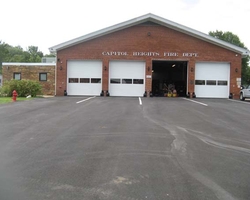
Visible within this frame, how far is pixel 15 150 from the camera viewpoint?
6121 millimetres

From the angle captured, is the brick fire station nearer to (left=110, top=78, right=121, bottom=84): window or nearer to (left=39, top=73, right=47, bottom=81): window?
(left=110, top=78, right=121, bottom=84): window

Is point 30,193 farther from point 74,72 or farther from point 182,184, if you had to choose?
point 74,72

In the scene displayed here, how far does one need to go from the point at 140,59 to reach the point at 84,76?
18.0 ft

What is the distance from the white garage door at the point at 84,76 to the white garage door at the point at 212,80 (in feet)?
30.5

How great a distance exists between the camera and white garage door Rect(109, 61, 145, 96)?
84.7 feet

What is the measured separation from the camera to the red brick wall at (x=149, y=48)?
1013 inches

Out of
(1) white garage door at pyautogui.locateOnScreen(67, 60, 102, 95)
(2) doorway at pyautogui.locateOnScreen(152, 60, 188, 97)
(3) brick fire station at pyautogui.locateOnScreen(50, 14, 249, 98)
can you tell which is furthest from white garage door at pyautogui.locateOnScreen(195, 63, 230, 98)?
(1) white garage door at pyautogui.locateOnScreen(67, 60, 102, 95)

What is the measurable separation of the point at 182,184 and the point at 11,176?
277cm

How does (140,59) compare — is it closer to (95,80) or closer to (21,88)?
(95,80)

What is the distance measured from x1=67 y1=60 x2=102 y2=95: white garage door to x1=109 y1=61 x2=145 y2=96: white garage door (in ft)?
4.03

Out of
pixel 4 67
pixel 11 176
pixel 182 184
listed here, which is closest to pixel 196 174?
pixel 182 184

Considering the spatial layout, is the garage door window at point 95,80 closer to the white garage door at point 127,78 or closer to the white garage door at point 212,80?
the white garage door at point 127,78

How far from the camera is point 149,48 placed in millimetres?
25766

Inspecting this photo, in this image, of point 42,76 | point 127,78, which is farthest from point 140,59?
point 42,76
